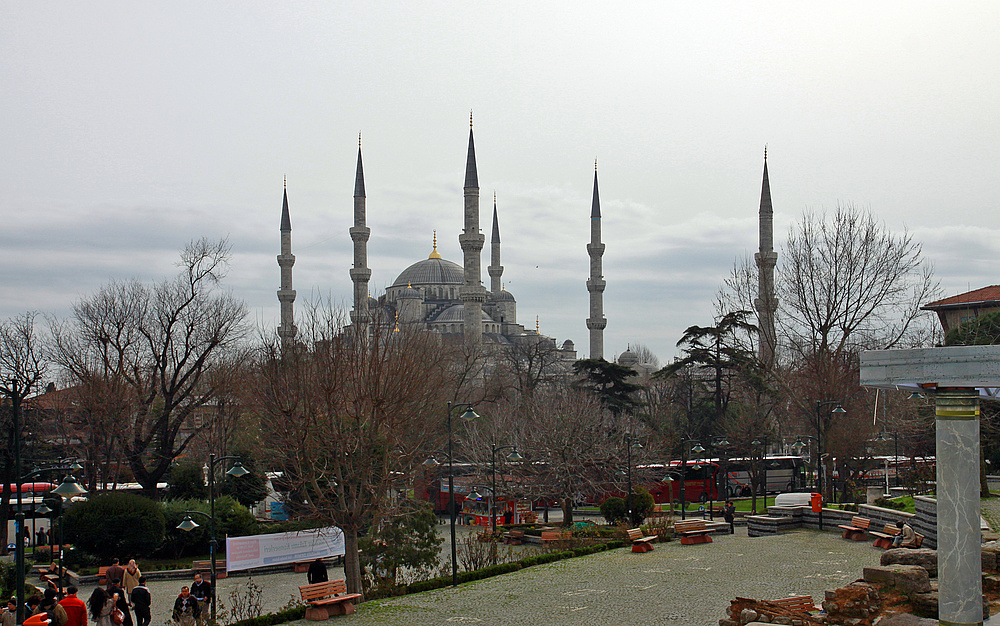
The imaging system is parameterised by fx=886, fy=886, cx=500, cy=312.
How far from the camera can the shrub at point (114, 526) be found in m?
21.6

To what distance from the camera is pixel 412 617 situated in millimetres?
12688

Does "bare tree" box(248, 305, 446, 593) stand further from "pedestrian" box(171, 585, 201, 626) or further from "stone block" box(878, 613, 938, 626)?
"stone block" box(878, 613, 938, 626)

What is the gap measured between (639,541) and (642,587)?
173 inches

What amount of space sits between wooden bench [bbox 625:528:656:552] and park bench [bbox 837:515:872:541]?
3.97m

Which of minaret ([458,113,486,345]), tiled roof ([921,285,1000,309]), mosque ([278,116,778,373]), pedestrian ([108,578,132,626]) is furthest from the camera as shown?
minaret ([458,113,486,345])

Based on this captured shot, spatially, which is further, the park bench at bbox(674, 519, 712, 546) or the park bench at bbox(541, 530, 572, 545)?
the park bench at bbox(541, 530, 572, 545)

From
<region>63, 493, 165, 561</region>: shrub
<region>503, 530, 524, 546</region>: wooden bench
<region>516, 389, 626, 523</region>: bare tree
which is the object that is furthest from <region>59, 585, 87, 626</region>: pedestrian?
<region>516, 389, 626, 523</region>: bare tree

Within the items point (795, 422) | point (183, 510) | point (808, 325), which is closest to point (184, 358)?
point (183, 510)

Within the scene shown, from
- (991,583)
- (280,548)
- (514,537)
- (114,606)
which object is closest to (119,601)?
(114,606)

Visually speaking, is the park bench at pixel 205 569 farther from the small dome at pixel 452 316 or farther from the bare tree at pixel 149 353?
the small dome at pixel 452 316

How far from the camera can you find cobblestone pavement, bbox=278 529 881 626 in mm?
12344

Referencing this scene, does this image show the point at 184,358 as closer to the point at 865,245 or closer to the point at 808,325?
the point at 808,325

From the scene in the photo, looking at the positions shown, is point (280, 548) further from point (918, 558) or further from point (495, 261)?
point (495, 261)

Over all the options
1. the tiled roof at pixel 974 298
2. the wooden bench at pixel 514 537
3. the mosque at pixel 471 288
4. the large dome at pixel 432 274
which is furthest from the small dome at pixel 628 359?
the wooden bench at pixel 514 537
